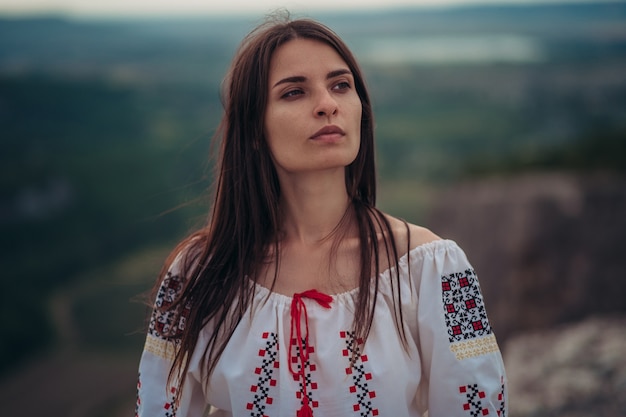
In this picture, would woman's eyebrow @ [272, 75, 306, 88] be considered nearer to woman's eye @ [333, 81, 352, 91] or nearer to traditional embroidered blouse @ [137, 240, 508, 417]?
woman's eye @ [333, 81, 352, 91]

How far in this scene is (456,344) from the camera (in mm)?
2096

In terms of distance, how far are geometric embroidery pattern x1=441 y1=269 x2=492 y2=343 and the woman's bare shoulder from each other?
16 cm

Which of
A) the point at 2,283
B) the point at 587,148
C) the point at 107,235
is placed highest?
the point at 587,148

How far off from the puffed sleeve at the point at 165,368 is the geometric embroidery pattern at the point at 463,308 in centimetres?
90

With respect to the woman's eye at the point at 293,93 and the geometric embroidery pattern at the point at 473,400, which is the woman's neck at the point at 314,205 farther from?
the geometric embroidery pattern at the point at 473,400

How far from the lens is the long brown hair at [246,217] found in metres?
2.25

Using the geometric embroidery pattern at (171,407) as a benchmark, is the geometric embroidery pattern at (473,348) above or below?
above

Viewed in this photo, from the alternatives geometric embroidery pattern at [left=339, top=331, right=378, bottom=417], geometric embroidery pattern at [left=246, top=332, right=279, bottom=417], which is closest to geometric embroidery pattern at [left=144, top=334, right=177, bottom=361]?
geometric embroidery pattern at [left=246, top=332, right=279, bottom=417]

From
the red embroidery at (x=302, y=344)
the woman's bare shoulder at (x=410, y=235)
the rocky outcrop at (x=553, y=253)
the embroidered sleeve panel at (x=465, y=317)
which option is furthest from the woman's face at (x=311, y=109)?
the rocky outcrop at (x=553, y=253)

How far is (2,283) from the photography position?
20406 millimetres

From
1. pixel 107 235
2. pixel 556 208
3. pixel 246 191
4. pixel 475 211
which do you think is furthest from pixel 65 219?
pixel 246 191

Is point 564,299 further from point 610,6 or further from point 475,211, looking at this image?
point 610,6

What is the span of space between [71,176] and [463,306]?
82.4ft

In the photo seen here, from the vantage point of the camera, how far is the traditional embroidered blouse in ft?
6.89
